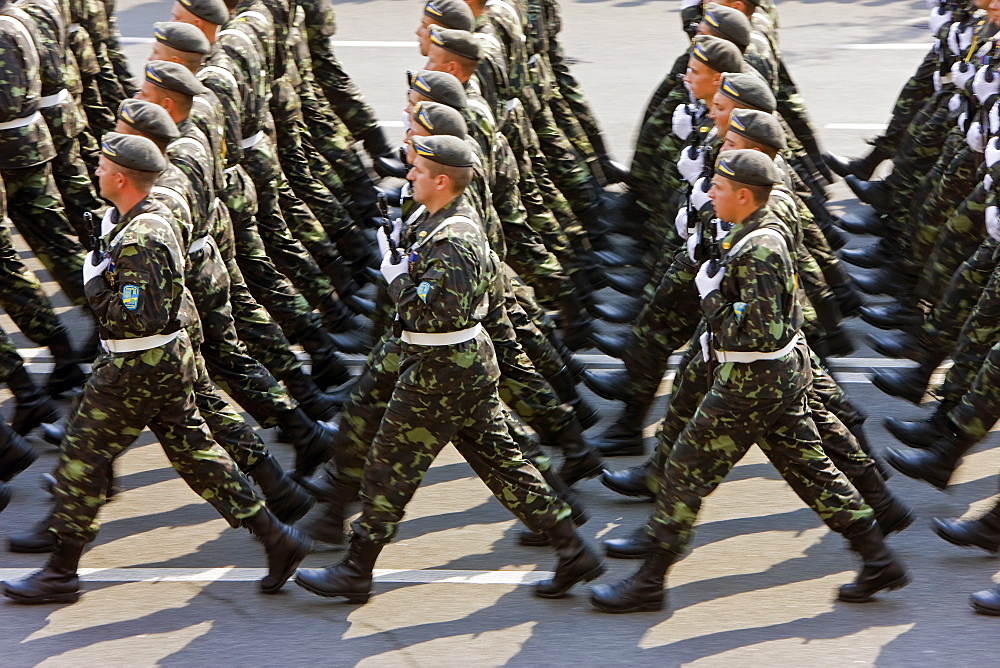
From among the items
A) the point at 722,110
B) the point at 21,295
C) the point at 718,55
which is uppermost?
the point at 718,55

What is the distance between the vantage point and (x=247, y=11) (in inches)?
293

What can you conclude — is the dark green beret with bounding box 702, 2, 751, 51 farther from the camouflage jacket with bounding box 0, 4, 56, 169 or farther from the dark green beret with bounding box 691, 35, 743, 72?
the camouflage jacket with bounding box 0, 4, 56, 169

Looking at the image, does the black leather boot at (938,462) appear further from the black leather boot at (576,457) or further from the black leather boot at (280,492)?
the black leather boot at (280,492)

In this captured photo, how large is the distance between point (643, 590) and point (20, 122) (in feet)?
12.0

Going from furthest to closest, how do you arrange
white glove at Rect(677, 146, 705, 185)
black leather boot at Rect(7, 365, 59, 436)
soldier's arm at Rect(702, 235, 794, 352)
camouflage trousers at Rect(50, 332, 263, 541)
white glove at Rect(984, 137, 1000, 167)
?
black leather boot at Rect(7, 365, 59, 436), white glove at Rect(984, 137, 1000, 167), white glove at Rect(677, 146, 705, 185), camouflage trousers at Rect(50, 332, 263, 541), soldier's arm at Rect(702, 235, 794, 352)

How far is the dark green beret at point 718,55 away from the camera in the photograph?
649 centimetres

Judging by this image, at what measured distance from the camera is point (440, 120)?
5.63 metres

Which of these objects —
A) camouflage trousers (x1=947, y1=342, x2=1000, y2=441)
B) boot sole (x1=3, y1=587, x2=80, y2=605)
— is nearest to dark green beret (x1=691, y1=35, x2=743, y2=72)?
camouflage trousers (x1=947, y1=342, x2=1000, y2=441)

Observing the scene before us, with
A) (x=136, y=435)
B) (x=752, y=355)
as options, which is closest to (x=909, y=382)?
(x=752, y=355)

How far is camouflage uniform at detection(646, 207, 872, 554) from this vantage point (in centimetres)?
518

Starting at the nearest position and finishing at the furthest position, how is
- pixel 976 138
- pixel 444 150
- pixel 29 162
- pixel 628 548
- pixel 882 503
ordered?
pixel 444 150 → pixel 882 503 → pixel 628 548 → pixel 29 162 → pixel 976 138

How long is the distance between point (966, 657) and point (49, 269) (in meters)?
4.40

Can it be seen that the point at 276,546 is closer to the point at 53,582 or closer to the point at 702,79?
the point at 53,582

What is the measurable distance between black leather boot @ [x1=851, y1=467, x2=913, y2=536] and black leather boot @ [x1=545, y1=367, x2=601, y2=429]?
1.38 metres
